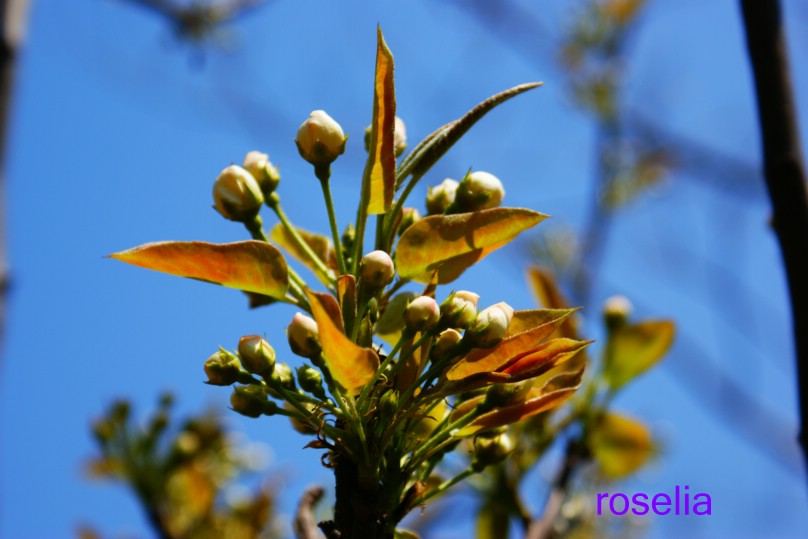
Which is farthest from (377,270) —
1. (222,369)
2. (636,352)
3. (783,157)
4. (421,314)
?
(636,352)

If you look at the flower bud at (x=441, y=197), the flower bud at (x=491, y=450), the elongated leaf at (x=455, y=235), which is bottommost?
the flower bud at (x=491, y=450)

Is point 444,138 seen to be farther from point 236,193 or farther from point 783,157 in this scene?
point 783,157

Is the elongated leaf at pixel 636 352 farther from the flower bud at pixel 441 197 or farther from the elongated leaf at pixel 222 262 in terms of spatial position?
the elongated leaf at pixel 222 262

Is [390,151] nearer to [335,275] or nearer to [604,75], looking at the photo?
[335,275]

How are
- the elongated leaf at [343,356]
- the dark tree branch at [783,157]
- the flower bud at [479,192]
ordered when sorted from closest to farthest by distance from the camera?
the elongated leaf at [343,356], the flower bud at [479,192], the dark tree branch at [783,157]

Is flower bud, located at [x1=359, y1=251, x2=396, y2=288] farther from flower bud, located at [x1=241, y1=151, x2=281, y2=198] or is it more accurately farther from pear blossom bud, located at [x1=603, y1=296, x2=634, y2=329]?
pear blossom bud, located at [x1=603, y1=296, x2=634, y2=329]

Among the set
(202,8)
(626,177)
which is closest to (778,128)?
(626,177)

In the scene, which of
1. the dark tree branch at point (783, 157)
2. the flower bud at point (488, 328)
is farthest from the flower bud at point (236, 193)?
the dark tree branch at point (783, 157)
